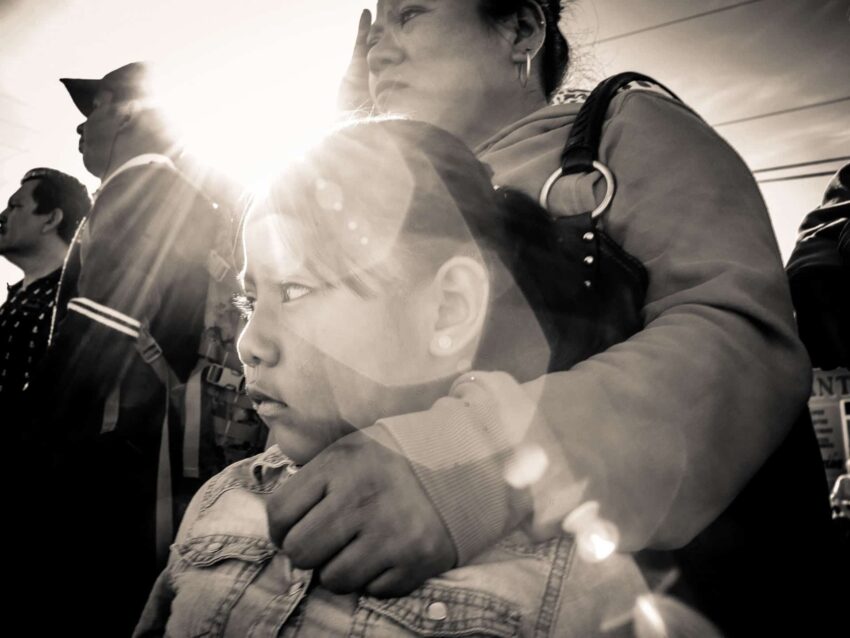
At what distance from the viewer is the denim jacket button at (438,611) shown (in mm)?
424

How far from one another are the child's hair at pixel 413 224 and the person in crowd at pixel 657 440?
0.10 m

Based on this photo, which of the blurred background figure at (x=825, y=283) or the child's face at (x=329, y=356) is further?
the blurred background figure at (x=825, y=283)

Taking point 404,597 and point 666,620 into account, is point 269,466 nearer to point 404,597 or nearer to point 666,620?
point 404,597

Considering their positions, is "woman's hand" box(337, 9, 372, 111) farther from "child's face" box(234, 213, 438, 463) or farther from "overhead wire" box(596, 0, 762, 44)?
"overhead wire" box(596, 0, 762, 44)

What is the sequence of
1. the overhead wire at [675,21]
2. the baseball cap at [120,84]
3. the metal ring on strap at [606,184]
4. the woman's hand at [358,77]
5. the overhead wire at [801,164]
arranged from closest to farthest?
the metal ring on strap at [606,184] → the woman's hand at [358,77] → the baseball cap at [120,84] → the overhead wire at [675,21] → the overhead wire at [801,164]

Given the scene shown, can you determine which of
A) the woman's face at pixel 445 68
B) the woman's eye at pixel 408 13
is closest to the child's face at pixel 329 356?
the woman's face at pixel 445 68

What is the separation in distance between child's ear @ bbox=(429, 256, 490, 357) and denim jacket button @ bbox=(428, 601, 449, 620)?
0.21 metres

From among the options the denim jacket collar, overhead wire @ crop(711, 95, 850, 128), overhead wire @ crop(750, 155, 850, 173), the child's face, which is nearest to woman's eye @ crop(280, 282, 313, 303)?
the child's face

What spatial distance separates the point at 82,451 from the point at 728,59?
2842mm

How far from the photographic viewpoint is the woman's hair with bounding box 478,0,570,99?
0.89 meters

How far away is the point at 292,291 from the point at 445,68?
506mm

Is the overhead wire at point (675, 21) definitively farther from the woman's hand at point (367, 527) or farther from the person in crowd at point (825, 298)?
the woman's hand at point (367, 527)

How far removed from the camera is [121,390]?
1087mm

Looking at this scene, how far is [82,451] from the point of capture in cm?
105
